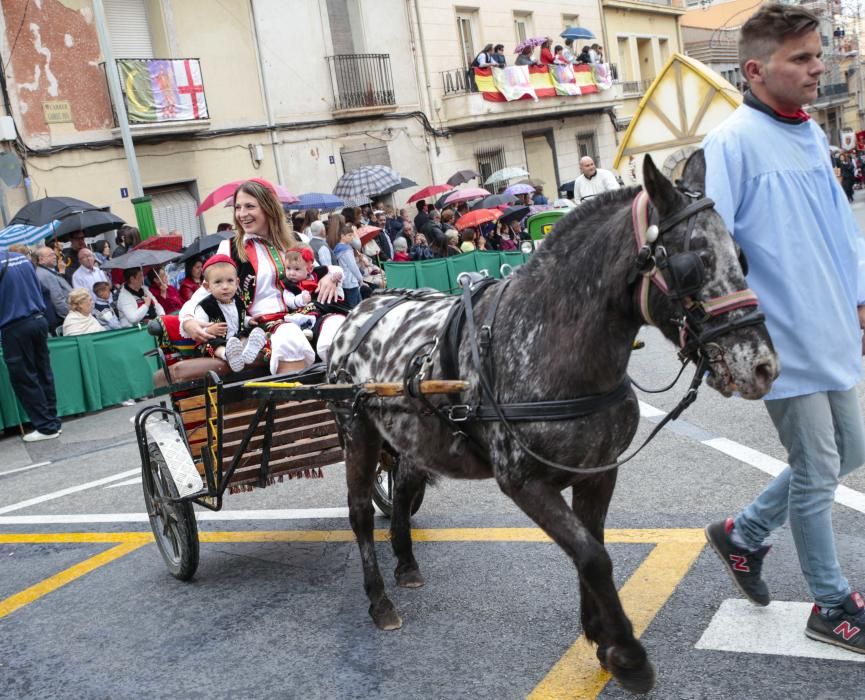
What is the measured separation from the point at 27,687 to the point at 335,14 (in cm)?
2351

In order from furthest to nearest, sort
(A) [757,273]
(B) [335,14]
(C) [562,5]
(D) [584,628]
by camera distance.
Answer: (C) [562,5]
(B) [335,14]
(D) [584,628]
(A) [757,273]

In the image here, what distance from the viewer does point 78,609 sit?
513cm

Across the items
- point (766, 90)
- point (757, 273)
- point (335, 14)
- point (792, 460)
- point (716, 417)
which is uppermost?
point (335, 14)

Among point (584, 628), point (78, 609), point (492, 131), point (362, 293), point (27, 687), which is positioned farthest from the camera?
point (492, 131)

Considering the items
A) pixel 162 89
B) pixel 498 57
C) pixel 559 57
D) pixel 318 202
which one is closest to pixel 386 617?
pixel 318 202

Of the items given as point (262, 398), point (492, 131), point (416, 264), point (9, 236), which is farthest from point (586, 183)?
point (492, 131)

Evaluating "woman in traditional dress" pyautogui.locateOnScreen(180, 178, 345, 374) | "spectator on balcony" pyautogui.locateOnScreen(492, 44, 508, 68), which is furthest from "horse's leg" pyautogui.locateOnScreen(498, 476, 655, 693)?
"spectator on balcony" pyautogui.locateOnScreen(492, 44, 508, 68)

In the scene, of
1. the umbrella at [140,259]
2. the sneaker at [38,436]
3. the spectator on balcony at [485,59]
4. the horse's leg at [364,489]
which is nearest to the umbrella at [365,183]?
the umbrella at [140,259]

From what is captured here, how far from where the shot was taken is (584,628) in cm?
377

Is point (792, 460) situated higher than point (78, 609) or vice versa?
point (792, 460)

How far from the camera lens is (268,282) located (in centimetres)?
546

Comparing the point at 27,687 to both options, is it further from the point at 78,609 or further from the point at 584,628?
the point at 584,628

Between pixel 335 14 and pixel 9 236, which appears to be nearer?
pixel 9 236

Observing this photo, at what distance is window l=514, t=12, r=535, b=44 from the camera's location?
32.9 metres
